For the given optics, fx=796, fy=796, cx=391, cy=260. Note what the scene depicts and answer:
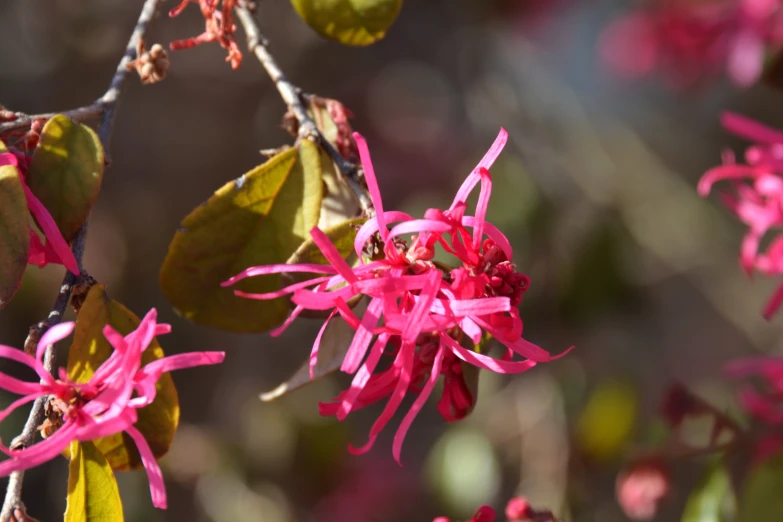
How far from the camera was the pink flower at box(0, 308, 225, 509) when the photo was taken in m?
0.62

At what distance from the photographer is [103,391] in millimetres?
668

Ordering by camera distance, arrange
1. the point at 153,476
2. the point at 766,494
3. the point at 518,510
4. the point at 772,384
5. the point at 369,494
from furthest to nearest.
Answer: the point at 369,494 < the point at 772,384 < the point at 766,494 < the point at 518,510 < the point at 153,476

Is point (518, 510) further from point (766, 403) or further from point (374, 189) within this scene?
point (766, 403)

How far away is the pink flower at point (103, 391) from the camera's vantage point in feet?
2.03

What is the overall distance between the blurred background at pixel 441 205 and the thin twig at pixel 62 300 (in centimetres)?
105

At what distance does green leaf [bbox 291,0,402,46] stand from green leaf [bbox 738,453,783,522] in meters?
0.72

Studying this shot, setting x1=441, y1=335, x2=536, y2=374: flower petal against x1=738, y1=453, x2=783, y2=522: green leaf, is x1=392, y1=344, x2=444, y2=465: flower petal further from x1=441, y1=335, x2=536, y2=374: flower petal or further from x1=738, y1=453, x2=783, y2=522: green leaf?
x1=738, y1=453, x2=783, y2=522: green leaf

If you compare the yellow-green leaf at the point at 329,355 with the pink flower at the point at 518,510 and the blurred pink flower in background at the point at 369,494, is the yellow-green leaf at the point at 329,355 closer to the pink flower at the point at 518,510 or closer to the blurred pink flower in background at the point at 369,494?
the pink flower at the point at 518,510

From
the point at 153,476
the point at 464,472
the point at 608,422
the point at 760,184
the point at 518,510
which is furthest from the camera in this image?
the point at 464,472

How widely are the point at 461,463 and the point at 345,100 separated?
140cm

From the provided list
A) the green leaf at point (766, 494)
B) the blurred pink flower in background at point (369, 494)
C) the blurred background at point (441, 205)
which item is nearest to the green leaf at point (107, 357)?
the green leaf at point (766, 494)

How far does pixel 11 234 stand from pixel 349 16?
1.48ft

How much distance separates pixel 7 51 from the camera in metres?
2.39

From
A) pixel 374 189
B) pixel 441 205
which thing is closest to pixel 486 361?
pixel 374 189
